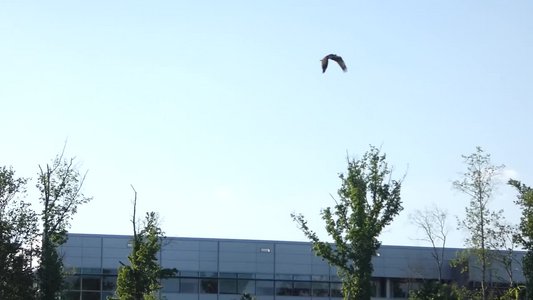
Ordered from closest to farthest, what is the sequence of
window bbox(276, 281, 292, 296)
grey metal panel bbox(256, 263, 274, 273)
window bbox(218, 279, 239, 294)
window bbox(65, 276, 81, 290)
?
window bbox(65, 276, 81, 290) < window bbox(218, 279, 239, 294) < grey metal panel bbox(256, 263, 274, 273) < window bbox(276, 281, 292, 296)

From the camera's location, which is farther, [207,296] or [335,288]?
[335,288]

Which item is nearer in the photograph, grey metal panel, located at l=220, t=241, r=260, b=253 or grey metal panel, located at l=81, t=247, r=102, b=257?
grey metal panel, located at l=81, t=247, r=102, b=257

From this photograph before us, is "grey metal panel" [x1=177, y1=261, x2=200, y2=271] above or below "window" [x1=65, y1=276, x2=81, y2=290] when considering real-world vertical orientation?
above

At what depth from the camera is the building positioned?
263ft

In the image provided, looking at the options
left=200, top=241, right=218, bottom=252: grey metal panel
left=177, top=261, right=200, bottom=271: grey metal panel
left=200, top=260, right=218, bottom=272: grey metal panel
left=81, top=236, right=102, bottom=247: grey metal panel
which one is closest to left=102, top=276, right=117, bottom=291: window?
left=81, top=236, right=102, bottom=247: grey metal panel

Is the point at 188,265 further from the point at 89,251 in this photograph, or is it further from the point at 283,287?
the point at 283,287

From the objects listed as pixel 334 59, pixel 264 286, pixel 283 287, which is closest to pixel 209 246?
pixel 264 286

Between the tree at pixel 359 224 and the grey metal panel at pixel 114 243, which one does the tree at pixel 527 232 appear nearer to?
the tree at pixel 359 224

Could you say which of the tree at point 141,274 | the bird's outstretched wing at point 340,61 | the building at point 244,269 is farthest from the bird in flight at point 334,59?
the building at point 244,269

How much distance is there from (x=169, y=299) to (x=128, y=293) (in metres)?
30.1

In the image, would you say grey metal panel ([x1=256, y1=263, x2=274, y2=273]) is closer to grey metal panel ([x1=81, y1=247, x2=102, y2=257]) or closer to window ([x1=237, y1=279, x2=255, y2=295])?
window ([x1=237, y1=279, x2=255, y2=295])

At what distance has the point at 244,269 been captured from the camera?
271 feet

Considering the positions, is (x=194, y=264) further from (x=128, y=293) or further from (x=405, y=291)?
(x=128, y=293)

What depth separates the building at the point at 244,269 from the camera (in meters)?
80.1
